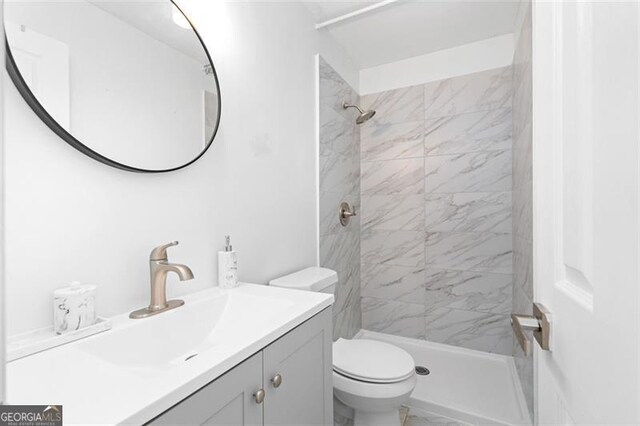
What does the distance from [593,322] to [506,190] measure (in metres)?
2.10

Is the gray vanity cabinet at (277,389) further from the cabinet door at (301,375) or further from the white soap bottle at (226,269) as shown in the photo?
the white soap bottle at (226,269)

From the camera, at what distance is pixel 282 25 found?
62.2 inches

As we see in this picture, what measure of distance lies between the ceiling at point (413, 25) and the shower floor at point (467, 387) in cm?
234

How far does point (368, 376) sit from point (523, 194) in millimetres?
1323

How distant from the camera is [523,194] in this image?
5.54 ft

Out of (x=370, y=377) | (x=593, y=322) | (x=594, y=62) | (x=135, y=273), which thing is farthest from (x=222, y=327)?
(x=594, y=62)

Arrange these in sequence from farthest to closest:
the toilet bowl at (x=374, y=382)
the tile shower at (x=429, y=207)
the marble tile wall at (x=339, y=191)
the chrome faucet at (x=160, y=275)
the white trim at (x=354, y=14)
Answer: the tile shower at (x=429, y=207) → the marble tile wall at (x=339, y=191) → the white trim at (x=354, y=14) → the toilet bowl at (x=374, y=382) → the chrome faucet at (x=160, y=275)

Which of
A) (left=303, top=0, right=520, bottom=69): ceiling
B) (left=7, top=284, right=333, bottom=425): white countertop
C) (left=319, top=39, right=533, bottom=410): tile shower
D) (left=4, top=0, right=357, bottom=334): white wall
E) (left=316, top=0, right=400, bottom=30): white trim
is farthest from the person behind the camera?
(left=319, top=39, right=533, bottom=410): tile shower

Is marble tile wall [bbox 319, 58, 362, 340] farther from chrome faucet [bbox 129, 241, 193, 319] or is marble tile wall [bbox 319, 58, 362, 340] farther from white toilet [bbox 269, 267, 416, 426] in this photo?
chrome faucet [bbox 129, 241, 193, 319]

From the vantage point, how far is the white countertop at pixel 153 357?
1.56 ft

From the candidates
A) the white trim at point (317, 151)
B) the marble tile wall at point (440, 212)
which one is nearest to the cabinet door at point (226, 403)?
the white trim at point (317, 151)

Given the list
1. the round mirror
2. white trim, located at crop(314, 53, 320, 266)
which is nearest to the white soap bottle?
the round mirror

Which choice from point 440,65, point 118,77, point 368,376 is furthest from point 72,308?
point 440,65

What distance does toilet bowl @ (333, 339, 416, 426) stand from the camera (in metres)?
1.29
